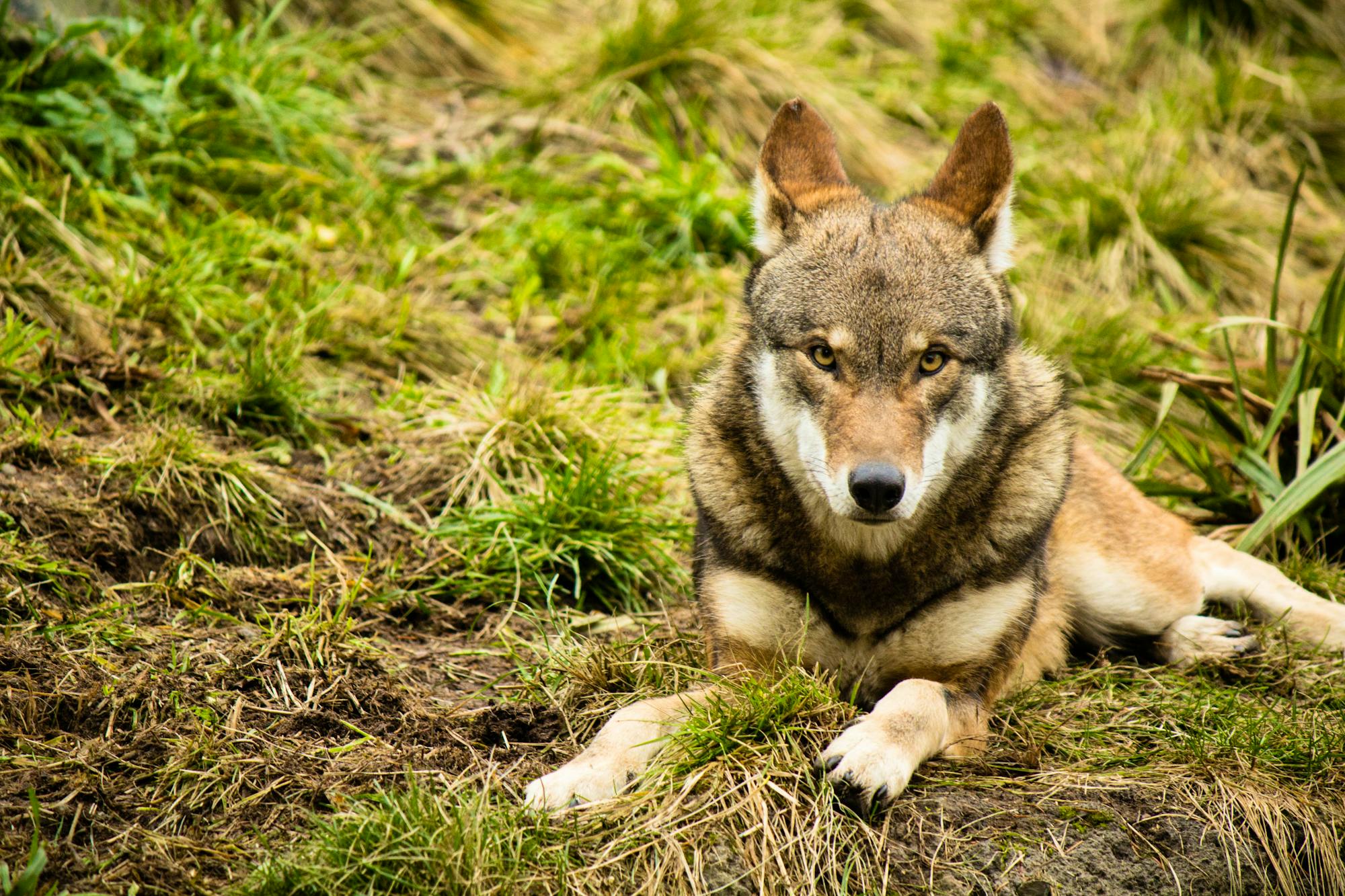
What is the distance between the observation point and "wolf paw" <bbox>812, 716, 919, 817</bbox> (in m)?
3.12

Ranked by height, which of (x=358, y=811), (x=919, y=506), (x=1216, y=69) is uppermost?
(x=1216, y=69)

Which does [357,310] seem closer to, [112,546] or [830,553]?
[112,546]

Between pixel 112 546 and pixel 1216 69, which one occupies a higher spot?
pixel 1216 69

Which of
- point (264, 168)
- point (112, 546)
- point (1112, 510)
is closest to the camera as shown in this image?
point (112, 546)

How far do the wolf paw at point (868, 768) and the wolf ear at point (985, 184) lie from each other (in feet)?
5.31

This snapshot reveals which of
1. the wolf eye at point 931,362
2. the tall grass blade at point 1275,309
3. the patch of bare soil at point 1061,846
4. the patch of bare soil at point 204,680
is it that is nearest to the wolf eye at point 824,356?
the wolf eye at point 931,362

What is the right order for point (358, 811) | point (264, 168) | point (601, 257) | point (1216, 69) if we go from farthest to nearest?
point (1216, 69) → point (601, 257) → point (264, 168) → point (358, 811)

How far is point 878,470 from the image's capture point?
3197 mm

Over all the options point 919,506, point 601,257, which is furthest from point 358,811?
point 601,257

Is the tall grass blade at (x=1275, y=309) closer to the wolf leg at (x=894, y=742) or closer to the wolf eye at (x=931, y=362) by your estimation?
the wolf eye at (x=931, y=362)

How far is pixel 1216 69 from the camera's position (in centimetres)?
890

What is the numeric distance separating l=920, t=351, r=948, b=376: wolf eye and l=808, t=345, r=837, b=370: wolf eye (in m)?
0.27

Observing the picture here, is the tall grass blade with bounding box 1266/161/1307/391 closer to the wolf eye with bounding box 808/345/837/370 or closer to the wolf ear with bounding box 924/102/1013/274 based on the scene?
the wolf ear with bounding box 924/102/1013/274

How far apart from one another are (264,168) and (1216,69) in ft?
23.2
